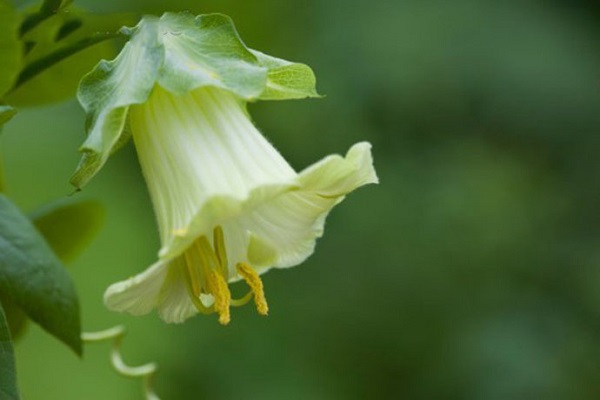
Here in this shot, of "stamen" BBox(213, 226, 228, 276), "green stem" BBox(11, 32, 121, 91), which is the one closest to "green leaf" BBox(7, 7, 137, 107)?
"green stem" BBox(11, 32, 121, 91)

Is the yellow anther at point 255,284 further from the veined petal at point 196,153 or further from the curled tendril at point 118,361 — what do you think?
the curled tendril at point 118,361

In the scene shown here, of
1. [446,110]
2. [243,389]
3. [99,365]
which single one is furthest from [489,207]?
[99,365]

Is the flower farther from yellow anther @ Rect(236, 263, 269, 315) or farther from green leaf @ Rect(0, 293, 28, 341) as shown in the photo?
green leaf @ Rect(0, 293, 28, 341)

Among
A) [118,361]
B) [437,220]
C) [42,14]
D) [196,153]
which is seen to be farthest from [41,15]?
[437,220]

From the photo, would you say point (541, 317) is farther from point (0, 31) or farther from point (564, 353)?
point (0, 31)

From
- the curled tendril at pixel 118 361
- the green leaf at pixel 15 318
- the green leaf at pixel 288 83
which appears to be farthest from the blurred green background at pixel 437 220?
the green leaf at pixel 288 83

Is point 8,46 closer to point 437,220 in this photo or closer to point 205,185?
point 205,185
